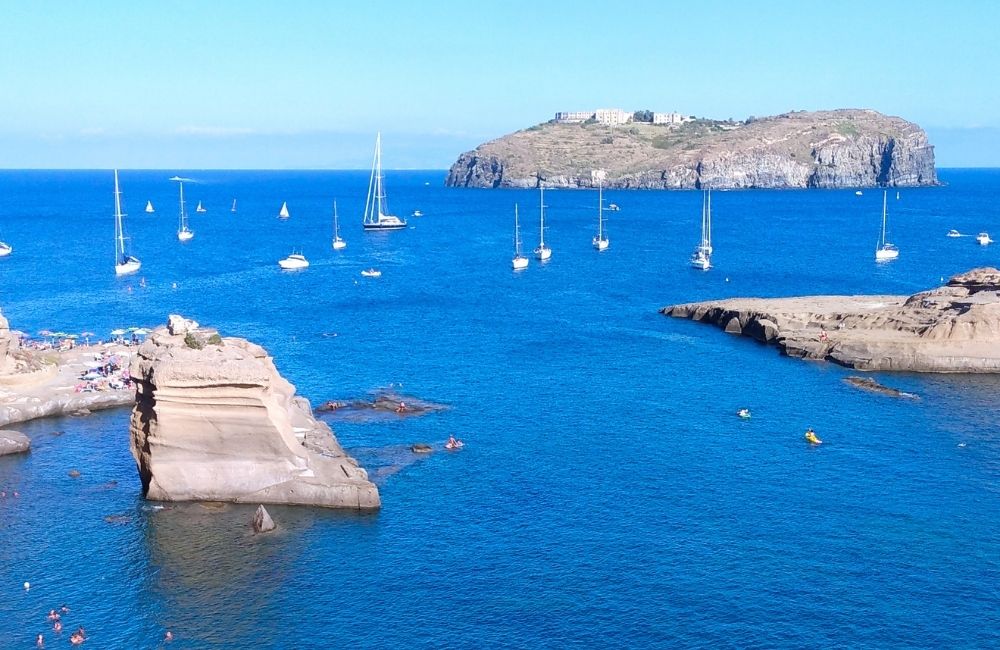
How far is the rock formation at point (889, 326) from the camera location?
315ft

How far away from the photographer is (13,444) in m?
71.5

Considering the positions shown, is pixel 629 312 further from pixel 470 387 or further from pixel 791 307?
pixel 470 387

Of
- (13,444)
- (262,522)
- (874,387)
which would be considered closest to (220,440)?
(262,522)

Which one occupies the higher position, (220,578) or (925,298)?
(925,298)

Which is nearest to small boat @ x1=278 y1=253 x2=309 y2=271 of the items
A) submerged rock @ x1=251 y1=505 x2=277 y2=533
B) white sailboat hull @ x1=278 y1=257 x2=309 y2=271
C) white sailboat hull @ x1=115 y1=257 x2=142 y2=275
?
white sailboat hull @ x1=278 y1=257 x2=309 y2=271

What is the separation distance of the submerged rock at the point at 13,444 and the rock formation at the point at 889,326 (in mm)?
68618

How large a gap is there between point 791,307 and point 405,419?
187 feet

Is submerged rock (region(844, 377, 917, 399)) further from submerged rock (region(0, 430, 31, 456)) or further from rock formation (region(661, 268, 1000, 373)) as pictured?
submerged rock (region(0, 430, 31, 456))

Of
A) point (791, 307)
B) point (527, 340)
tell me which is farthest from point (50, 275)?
point (791, 307)

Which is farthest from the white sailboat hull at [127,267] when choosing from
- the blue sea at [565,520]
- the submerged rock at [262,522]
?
the submerged rock at [262,522]

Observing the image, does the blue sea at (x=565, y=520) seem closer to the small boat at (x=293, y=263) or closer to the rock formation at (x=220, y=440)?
the rock formation at (x=220, y=440)

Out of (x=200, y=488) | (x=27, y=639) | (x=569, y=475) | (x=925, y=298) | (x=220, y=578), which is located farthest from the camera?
(x=925, y=298)

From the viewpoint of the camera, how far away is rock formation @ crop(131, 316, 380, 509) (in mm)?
60594

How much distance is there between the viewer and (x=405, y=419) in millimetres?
79375
